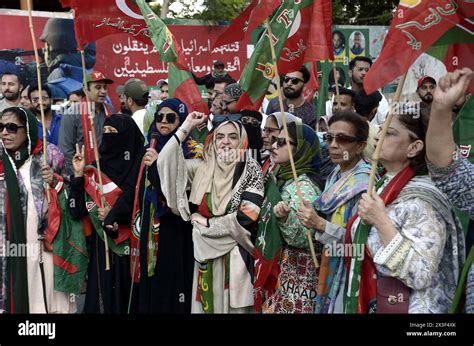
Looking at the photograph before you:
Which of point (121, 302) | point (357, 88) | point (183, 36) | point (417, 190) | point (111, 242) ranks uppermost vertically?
point (183, 36)

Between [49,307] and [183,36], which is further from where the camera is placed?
[183,36]

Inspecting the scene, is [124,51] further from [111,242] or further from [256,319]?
[256,319]

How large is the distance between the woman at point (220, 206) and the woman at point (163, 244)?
14 centimetres

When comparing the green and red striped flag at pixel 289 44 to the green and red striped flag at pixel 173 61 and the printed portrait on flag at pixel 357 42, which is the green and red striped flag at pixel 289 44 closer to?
the green and red striped flag at pixel 173 61

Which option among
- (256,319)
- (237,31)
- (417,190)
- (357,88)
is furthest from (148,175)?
(357,88)

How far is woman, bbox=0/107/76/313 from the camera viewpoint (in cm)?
649

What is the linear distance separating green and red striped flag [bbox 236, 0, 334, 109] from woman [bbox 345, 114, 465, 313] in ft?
4.57

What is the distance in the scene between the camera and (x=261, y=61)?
5867 mm

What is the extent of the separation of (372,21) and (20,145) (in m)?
9.51

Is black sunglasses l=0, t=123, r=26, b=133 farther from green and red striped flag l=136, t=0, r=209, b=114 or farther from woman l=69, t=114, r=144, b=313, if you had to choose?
green and red striped flag l=136, t=0, r=209, b=114

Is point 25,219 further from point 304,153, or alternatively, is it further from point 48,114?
point 48,114

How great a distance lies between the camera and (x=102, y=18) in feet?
21.9

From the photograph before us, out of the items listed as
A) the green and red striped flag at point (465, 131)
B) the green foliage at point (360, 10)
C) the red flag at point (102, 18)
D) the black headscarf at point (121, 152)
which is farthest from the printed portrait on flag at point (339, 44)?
the green and red striped flag at point (465, 131)

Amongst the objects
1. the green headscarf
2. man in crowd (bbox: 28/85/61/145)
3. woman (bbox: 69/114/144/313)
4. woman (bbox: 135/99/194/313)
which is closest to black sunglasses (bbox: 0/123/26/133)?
woman (bbox: 69/114/144/313)
